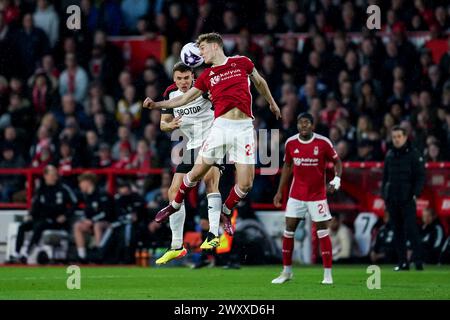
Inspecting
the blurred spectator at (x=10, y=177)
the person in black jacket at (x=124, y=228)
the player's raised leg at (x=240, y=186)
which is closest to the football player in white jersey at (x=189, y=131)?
the player's raised leg at (x=240, y=186)

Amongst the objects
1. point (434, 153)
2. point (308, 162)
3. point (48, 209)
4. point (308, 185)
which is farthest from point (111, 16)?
point (308, 185)

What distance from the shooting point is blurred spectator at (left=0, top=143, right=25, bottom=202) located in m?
23.0

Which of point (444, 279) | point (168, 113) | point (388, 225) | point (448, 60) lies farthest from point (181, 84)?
→ point (448, 60)

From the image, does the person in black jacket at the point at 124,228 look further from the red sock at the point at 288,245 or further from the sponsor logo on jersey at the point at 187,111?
the sponsor logo on jersey at the point at 187,111

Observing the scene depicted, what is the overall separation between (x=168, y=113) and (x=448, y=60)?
8828 millimetres

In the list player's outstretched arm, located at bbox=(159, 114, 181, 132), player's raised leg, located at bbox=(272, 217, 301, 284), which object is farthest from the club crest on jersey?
player's raised leg, located at bbox=(272, 217, 301, 284)

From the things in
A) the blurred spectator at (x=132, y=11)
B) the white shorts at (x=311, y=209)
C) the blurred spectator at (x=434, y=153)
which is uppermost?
the blurred spectator at (x=132, y=11)

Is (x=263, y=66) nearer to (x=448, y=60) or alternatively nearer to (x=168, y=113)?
(x=448, y=60)

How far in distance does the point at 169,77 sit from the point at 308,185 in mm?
7963

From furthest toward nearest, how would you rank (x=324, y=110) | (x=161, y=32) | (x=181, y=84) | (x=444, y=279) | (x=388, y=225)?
(x=161, y=32)
(x=324, y=110)
(x=388, y=225)
(x=444, y=279)
(x=181, y=84)

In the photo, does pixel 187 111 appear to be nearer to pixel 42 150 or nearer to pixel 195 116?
pixel 195 116

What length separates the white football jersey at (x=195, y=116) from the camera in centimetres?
1559

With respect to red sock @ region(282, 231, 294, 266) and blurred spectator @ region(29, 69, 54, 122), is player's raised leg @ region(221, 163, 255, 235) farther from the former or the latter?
blurred spectator @ region(29, 69, 54, 122)

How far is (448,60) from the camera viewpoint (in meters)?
22.7
